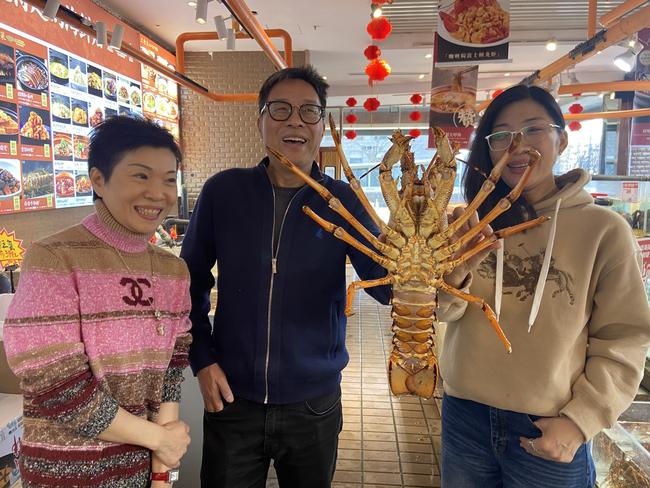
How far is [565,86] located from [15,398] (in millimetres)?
4337

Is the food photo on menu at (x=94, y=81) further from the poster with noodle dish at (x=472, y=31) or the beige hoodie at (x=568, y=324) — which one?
the beige hoodie at (x=568, y=324)

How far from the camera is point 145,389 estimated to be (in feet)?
3.97

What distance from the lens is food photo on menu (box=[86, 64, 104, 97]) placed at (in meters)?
4.52

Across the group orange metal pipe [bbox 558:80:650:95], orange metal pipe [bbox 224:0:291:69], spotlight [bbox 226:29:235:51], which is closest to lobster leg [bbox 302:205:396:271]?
orange metal pipe [bbox 224:0:291:69]

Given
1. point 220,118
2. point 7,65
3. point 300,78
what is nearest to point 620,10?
point 300,78

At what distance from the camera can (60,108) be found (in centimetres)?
408

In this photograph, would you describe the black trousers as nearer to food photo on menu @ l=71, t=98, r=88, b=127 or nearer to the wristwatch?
the wristwatch

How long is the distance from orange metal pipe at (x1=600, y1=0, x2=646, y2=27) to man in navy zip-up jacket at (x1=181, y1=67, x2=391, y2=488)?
1.70 metres

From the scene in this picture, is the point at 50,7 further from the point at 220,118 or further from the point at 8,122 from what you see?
the point at 220,118

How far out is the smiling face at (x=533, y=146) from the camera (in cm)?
137

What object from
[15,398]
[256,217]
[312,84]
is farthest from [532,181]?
[15,398]

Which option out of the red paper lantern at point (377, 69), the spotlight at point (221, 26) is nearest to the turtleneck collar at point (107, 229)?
the spotlight at point (221, 26)

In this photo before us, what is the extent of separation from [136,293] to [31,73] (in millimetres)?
3598

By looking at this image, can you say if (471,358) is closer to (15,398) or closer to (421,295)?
(421,295)
